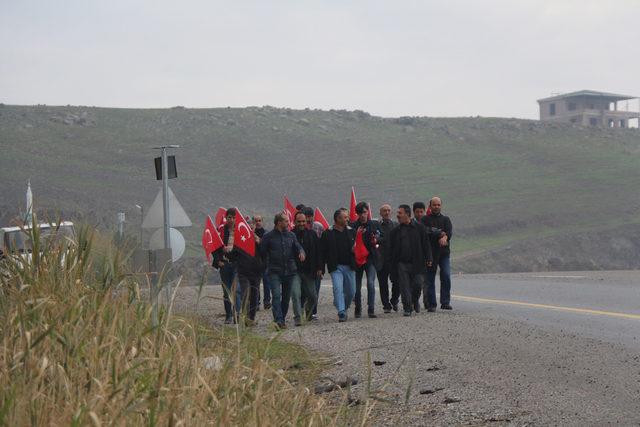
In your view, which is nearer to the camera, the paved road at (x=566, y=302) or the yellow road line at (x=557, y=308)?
the paved road at (x=566, y=302)

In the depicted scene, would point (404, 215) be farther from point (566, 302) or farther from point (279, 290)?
point (566, 302)

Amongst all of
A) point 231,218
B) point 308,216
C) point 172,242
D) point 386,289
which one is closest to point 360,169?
point 386,289

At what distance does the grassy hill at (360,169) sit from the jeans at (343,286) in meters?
31.2

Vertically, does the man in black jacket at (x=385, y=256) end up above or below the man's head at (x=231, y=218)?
below

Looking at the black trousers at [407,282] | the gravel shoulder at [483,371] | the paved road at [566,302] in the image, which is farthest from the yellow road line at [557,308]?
the black trousers at [407,282]

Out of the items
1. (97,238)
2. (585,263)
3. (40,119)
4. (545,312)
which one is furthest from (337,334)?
(40,119)

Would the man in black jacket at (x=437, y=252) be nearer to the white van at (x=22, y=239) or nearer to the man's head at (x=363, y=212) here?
the man's head at (x=363, y=212)

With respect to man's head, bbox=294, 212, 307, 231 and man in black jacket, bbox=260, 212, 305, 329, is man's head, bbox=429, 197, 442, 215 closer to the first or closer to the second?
man's head, bbox=294, 212, 307, 231

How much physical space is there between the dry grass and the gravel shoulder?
1.61 feet

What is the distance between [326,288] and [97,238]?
62.3ft

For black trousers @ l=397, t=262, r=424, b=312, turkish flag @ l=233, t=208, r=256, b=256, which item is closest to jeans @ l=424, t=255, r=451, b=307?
black trousers @ l=397, t=262, r=424, b=312

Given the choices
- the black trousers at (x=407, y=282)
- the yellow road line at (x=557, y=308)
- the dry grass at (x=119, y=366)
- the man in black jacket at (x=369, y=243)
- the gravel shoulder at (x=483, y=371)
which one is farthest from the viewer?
the man in black jacket at (x=369, y=243)

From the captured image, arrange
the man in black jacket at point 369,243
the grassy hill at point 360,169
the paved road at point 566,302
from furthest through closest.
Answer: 1. the grassy hill at point 360,169
2. the man in black jacket at point 369,243
3. the paved road at point 566,302

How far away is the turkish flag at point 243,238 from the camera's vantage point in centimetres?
1895
